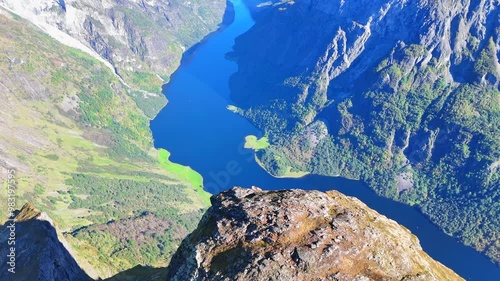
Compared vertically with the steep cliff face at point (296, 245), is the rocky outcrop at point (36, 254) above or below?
below

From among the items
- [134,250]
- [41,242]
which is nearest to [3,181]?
[134,250]

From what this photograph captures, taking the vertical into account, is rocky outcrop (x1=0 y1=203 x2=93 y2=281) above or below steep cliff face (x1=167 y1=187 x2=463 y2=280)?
below

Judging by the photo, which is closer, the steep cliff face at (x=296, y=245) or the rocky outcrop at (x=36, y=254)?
the steep cliff face at (x=296, y=245)

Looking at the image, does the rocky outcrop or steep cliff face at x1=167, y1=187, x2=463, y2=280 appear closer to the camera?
steep cliff face at x1=167, y1=187, x2=463, y2=280
